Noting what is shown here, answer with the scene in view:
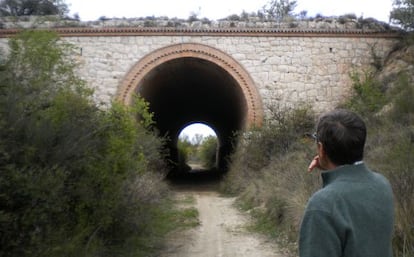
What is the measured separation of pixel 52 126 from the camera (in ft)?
18.9

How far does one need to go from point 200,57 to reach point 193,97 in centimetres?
786

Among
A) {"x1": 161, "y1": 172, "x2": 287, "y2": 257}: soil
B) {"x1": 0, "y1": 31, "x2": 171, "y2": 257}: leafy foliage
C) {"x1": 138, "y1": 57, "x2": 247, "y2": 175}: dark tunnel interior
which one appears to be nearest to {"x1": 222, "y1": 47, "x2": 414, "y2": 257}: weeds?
{"x1": 161, "y1": 172, "x2": 287, "y2": 257}: soil

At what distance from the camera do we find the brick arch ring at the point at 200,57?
16859mm

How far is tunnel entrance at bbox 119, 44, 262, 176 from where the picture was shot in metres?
16.9

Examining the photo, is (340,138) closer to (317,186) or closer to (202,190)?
(317,186)

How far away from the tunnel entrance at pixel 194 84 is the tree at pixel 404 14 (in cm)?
590

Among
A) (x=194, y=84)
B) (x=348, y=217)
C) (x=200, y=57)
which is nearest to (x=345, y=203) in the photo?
(x=348, y=217)

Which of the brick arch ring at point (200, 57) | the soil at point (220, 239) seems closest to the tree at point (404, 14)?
the brick arch ring at point (200, 57)

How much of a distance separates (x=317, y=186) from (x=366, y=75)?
9442 millimetres

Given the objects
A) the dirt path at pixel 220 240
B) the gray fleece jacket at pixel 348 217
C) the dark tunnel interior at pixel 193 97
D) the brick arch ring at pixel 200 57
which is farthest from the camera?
the dark tunnel interior at pixel 193 97

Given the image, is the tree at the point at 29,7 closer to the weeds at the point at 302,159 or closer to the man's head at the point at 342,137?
the weeds at the point at 302,159

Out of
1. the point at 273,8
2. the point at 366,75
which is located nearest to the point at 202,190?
the point at 366,75

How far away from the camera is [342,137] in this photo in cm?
237

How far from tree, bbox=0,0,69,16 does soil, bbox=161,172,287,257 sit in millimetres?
15371
